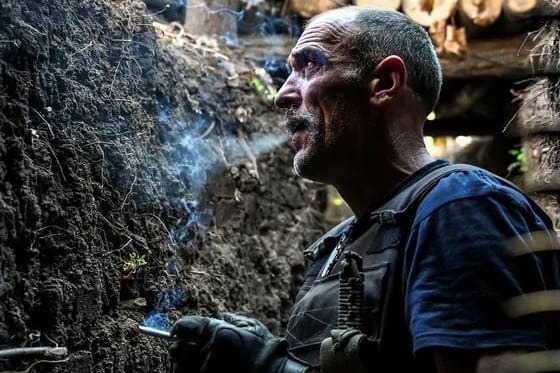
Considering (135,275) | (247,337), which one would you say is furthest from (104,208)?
(247,337)

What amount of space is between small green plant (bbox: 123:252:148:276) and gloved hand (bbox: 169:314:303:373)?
0.81 metres

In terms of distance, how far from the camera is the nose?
8.47 ft

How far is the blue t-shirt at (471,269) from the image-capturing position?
178 centimetres

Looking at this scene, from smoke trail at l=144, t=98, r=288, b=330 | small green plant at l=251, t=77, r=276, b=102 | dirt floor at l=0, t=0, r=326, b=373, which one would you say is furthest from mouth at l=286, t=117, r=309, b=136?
small green plant at l=251, t=77, r=276, b=102

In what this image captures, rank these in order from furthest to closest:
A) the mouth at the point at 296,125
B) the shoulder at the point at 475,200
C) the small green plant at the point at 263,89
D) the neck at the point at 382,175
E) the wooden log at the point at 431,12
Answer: the wooden log at the point at 431,12, the small green plant at the point at 263,89, the mouth at the point at 296,125, the neck at the point at 382,175, the shoulder at the point at 475,200

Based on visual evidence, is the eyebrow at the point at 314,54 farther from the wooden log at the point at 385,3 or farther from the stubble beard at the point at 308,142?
the wooden log at the point at 385,3

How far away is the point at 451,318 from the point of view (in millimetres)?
1802

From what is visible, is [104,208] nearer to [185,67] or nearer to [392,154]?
[392,154]

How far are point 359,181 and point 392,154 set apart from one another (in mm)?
144

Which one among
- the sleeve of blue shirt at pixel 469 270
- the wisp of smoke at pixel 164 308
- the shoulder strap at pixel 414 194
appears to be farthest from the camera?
the wisp of smoke at pixel 164 308

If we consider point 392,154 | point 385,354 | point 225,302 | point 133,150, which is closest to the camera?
point 385,354

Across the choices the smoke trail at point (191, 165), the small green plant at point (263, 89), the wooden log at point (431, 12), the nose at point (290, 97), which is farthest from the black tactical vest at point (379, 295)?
the wooden log at point (431, 12)

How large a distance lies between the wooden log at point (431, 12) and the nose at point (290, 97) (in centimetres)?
247

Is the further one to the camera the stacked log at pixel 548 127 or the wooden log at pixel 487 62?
the wooden log at pixel 487 62
